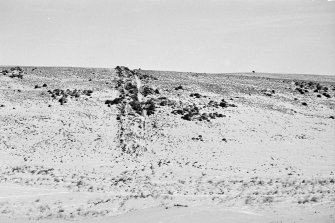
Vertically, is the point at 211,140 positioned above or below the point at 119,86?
below

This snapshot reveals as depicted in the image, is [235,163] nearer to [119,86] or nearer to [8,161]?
[8,161]

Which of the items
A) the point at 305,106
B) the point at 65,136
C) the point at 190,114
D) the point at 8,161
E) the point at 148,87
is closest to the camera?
the point at 8,161

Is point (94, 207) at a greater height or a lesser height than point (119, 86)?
lesser

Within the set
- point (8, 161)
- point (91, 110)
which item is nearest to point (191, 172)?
point (8, 161)

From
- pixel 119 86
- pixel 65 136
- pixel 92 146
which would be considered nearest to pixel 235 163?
pixel 92 146

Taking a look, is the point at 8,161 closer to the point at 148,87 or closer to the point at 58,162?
the point at 58,162

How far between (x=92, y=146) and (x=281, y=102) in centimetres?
3145

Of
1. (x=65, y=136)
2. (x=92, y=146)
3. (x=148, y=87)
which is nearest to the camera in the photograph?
(x=92, y=146)

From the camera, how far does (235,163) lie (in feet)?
95.6

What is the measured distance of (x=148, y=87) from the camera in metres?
55.2

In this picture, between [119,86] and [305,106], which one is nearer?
[305,106]

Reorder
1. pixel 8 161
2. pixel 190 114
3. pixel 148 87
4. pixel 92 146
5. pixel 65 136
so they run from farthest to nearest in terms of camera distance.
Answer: pixel 148 87 → pixel 190 114 → pixel 65 136 → pixel 92 146 → pixel 8 161

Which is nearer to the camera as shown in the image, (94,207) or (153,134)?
(94,207)

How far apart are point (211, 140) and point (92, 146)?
38.4 feet
